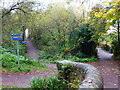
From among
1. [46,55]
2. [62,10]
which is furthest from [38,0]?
[46,55]

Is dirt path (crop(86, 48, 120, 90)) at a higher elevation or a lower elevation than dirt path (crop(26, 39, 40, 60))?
higher

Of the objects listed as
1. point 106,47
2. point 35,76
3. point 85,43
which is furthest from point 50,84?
point 106,47

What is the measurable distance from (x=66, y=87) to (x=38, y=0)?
722cm

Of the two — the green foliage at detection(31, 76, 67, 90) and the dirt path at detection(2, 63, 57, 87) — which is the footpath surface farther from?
the green foliage at detection(31, 76, 67, 90)

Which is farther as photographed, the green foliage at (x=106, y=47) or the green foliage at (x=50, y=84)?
the green foliage at (x=106, y=47)

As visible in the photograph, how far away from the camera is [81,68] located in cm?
362

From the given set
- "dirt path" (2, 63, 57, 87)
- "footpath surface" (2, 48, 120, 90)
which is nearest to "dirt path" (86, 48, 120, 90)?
"footpath surface" (2, 48, 120, 90)

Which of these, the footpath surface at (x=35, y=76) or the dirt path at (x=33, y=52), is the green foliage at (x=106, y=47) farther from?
the footpath surface at (x=35, y=76)

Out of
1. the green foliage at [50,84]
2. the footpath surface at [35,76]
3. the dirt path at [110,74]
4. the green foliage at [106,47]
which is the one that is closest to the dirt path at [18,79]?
the footpath surface at [35,76]

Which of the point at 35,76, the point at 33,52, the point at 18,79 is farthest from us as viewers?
the point at 33,52

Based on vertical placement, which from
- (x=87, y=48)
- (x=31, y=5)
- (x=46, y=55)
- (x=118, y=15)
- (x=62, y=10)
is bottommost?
(x=46, y=55)

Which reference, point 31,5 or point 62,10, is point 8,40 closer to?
→ point 31,5

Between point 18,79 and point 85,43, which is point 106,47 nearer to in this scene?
point 85,43

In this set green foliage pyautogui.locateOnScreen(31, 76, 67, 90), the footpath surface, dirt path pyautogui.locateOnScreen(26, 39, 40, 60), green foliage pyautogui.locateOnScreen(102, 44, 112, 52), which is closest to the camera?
green foliage pyautogui.locateOnScreen(31, 76, 67, 90)
